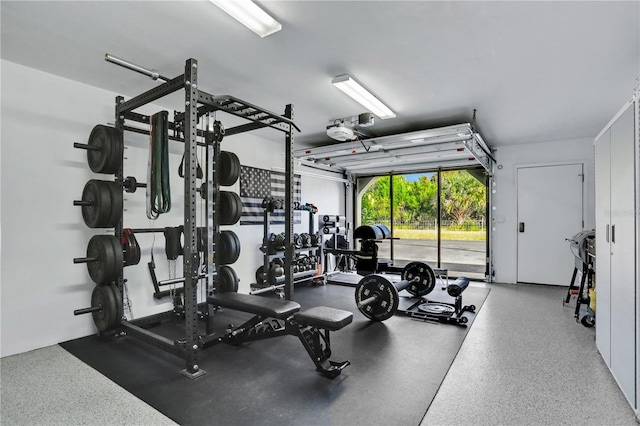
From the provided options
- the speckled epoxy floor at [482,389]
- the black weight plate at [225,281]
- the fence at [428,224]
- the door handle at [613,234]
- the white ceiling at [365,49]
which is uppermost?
the white ceiling at [365,49]

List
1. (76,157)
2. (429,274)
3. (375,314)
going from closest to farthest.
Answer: (76,157), (375,314), (429,274)

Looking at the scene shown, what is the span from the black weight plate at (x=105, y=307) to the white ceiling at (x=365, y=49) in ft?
7.27

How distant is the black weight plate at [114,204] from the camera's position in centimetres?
312

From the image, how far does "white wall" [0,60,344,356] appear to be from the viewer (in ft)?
9.65

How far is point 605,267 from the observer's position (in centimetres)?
269

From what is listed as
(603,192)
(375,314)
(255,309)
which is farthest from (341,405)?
(603,192)

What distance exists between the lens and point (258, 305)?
9.02 feet

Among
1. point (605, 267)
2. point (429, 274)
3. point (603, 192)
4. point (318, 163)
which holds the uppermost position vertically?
point (318, 163)

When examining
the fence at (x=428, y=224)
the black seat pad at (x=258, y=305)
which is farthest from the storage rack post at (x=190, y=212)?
the fence at (x=428, y=224)

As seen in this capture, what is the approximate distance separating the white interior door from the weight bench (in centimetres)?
511

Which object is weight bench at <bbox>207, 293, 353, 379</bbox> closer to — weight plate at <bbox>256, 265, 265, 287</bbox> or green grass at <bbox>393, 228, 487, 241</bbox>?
weight plate at <bbox>256, 265, 265, 287</bbox>

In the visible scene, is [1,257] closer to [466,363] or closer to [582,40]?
[466,363]

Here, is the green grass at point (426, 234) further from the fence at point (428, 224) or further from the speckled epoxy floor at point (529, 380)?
the speckled epoxy floor at point (529, 380)

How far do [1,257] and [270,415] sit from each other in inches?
113
